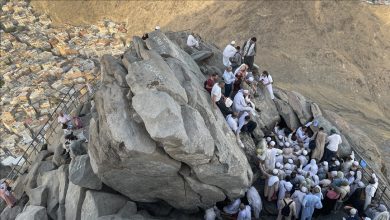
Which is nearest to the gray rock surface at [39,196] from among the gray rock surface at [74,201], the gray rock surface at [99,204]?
the gray rock surface at [74,201]

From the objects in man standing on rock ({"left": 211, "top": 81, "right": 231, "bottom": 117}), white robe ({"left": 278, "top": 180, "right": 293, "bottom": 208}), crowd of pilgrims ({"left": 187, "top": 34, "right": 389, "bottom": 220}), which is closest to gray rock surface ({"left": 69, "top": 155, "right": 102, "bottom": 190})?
crowd of pilgrims ({"left": 187, "top": 34, "right": 389, "bottom": 220})

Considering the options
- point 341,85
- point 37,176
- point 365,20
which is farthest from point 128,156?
point 365,20

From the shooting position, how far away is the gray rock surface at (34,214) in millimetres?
15391

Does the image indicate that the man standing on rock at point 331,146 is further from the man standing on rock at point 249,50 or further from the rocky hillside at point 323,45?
the rocky hillside at point 323,45

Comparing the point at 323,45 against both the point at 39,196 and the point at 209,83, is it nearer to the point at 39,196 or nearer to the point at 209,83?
the point at 209,83

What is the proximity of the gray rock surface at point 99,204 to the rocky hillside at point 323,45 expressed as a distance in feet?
62.6

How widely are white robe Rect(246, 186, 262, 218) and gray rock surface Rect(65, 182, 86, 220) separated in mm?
6238

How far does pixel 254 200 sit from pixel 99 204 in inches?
223

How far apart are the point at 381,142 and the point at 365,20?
17097 millimetres

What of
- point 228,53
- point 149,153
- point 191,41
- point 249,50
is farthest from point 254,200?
point 191,41

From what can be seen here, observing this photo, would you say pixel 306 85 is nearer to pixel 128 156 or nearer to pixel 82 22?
pixel 128 156

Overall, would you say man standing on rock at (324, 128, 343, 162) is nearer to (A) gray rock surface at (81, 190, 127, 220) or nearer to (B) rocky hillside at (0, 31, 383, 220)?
(B) rocky hillside at (0, 31, 383, 220)

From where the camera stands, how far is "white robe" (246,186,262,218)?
49.0ft

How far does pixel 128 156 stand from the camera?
42.1 ft
